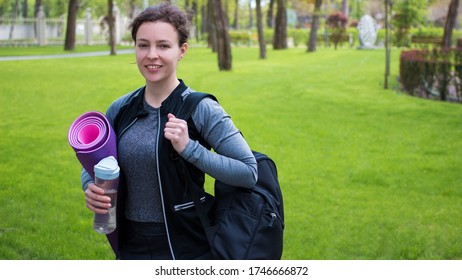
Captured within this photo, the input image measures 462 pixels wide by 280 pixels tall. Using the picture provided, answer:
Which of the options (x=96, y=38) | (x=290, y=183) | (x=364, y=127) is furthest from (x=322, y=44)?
(x=290, y=183)

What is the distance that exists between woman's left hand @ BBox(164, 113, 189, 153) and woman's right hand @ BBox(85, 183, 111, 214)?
288mm

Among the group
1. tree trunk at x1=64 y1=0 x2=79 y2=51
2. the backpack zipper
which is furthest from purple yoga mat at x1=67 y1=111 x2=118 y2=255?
tree trunk at x1=64 y1=0 x2=79 y2=51

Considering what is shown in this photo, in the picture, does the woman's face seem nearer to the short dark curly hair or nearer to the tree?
the short dark curly hair

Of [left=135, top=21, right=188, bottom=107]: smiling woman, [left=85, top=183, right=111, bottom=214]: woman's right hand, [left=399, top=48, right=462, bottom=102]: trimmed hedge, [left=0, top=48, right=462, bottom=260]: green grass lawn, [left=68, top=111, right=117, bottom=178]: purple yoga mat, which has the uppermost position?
[left=135, top=21, right=188, bottom=107]: smiling woman

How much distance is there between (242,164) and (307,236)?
3175 millimetres

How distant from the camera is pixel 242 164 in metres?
2.29

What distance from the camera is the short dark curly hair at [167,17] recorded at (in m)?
2.38

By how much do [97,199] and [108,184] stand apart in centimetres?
6

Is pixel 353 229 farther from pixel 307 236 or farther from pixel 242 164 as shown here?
pixel 242 164

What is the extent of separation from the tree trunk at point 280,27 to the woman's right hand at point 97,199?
108ft

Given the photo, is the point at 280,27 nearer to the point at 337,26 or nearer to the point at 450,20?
the point at 337,26

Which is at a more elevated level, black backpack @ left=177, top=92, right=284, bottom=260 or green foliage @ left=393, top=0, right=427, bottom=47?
green foliage @ left=393, top=0, right=427, bottom=47

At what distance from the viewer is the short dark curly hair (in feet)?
7.81

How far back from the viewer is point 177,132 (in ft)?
7.23
